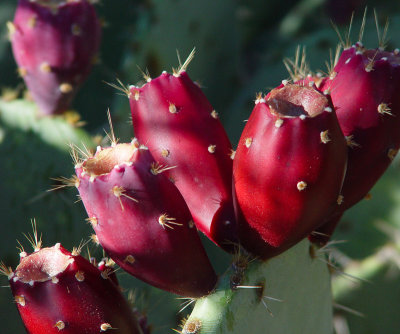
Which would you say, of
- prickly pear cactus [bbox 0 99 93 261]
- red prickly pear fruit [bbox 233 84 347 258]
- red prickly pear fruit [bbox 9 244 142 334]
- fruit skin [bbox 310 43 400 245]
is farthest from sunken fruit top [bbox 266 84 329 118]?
prickly pear cactus [bbox 0 99 93 261]

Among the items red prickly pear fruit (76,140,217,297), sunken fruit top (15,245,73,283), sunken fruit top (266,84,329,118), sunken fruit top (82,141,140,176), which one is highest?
sunken fruit top (266,84,329,118)

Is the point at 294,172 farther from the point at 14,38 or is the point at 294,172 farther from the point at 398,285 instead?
the point at 14,38

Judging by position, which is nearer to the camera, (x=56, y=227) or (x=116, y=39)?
(x=56, y=227)

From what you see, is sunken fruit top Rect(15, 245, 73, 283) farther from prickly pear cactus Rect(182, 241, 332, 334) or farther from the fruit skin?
the fruit skin

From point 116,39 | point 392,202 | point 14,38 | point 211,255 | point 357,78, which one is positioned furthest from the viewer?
point 116,39

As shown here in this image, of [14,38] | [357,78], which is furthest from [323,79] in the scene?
[14,38]

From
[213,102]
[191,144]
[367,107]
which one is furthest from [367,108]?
[213,102]
